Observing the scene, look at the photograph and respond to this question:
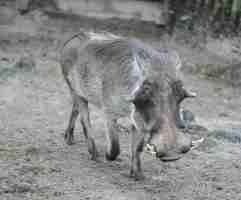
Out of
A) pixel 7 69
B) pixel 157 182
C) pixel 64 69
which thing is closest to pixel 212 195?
pixel 157 182

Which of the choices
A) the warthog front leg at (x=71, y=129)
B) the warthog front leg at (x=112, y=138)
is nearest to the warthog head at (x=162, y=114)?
the warthog front leg at (x=112, y=138)

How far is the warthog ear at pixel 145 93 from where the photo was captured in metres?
4.40

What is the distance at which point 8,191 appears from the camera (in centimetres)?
465

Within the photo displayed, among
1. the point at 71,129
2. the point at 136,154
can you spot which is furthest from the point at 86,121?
the point at 136,154

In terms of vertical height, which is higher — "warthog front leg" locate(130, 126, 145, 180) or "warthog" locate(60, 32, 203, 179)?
"warthog" locate(60, 32, 203, 179)

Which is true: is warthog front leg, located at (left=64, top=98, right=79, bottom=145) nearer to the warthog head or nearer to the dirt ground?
the dirt ground

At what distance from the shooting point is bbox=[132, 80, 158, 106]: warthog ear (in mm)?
4398

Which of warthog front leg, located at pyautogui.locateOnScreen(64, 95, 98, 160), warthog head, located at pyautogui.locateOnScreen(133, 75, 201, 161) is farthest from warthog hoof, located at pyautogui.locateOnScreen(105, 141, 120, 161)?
warthog head, located at pyautogui.locateOnScreen(133, 75, 201, 161)

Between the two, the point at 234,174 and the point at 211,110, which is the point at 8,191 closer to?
the point at 234,174

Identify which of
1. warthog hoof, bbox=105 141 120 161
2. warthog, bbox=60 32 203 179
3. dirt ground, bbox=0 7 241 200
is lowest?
dirt ground, bbox=0 7 241 200

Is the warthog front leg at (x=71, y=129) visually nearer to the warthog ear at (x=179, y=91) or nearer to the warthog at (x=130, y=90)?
the warthog at (x=130, y=90)

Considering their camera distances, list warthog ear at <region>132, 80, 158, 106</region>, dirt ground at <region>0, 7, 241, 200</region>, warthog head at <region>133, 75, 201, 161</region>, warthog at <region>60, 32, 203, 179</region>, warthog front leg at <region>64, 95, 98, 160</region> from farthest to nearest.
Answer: warthog front leg at <region>64, 95, 98, 160</region>
dirt ground at <region>0, 7, 241, 200</region>
warthog ear at <region>132, 80, 158, 106</region>
warthog at <region>60, 32, 203, 179</region>
warthog head at <region>133, 75, 201, 161</region>

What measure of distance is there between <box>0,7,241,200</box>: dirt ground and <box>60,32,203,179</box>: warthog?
28 centimetres

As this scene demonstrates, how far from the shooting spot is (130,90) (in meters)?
4.93
